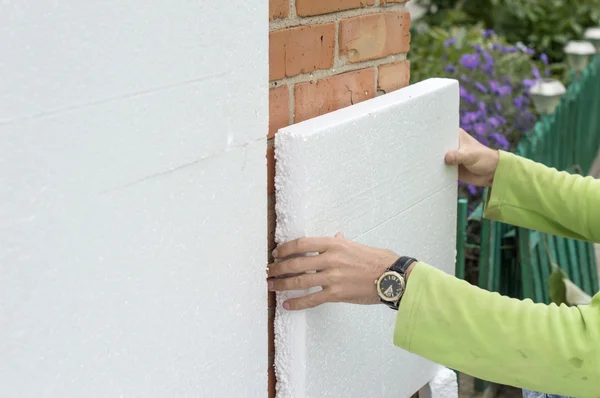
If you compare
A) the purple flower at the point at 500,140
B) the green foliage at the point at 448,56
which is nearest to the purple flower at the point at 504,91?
the green foliage at the point at 448,56

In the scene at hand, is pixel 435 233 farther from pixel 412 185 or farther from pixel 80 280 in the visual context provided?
pixel 80 280

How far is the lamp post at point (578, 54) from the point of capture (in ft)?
22.7

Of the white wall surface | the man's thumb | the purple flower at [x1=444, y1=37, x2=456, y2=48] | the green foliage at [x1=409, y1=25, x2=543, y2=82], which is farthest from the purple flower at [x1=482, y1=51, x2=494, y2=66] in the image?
the white wall surface

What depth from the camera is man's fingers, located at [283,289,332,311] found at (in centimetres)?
165

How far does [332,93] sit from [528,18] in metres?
6.72

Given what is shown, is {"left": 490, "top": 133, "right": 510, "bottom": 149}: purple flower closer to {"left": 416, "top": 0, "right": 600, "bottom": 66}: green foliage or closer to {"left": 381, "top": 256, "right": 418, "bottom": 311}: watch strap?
{"left": 381, "top": 256, "right": 418, "bottom": 311}: watch strap

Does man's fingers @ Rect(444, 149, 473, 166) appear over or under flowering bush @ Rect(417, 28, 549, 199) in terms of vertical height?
over

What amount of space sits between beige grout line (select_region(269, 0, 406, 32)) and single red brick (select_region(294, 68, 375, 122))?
129 mm

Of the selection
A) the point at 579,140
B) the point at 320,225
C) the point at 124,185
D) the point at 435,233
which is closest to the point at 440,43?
the point at 579,140

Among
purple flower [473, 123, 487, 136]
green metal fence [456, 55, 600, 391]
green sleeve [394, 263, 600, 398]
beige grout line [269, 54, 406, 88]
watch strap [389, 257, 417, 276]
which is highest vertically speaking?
beige grout line [269, 54, 406, 88]

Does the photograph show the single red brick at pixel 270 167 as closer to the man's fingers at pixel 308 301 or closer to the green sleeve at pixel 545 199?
the man's fingers at pixel 308 301

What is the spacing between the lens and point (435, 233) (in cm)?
230

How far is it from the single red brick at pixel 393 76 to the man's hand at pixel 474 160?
23 cm

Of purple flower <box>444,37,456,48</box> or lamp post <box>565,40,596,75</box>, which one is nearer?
purple flower <box>444,37,456,48</box>
